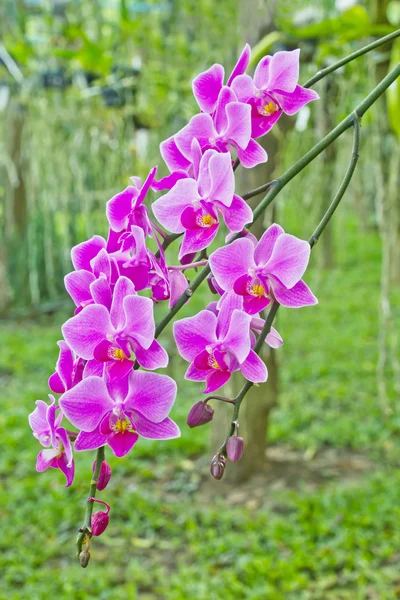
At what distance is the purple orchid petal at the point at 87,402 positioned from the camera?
29cm

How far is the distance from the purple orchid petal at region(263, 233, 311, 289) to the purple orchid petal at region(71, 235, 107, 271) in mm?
90

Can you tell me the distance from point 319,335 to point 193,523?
226cm

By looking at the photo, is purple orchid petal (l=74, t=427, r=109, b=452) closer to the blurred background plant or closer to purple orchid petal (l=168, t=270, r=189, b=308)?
purple orchid petal (l=168, t=270, r=189, b=308)

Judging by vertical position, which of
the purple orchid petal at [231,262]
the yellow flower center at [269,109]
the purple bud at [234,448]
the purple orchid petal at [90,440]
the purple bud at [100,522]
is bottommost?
the purple bud at [100,522]

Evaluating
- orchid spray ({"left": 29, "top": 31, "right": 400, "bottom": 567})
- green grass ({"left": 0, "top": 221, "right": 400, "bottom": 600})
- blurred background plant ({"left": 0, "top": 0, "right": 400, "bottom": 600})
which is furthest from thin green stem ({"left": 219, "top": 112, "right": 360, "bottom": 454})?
green grass ({"left": 0, "top": 221, "right": 400, "bottom": 600})

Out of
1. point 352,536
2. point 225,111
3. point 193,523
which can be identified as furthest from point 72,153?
point 225,111

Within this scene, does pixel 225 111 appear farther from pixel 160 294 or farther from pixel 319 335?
pixel 319 335

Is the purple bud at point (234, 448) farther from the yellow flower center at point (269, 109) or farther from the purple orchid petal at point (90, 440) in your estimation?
the yellow flower center at point (269, 109)

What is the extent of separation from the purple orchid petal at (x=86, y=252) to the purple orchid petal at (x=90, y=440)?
3.4 inches

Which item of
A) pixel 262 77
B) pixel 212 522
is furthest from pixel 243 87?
pixel 212 522

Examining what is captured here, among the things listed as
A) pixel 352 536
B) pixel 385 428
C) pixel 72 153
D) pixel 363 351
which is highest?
pixel 72 153

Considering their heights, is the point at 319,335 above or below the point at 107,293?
below

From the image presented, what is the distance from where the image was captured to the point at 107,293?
0.31m

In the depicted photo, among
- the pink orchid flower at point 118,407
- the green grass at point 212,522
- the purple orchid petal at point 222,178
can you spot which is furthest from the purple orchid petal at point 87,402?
the green grass at point 212,522
